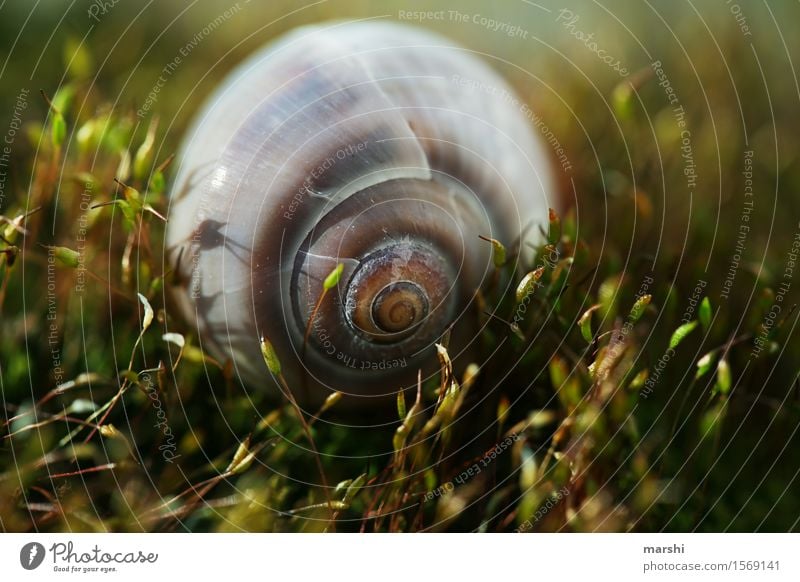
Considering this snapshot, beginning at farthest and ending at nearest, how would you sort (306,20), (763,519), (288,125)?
(306,20) < (763,519) < (288,125)

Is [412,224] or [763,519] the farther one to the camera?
[763,519]

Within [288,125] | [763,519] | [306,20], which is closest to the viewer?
[288,125]
